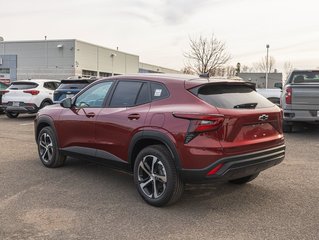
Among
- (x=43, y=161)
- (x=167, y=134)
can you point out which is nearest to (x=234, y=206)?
(x=167, y=134)

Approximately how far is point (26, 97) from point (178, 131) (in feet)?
38.0

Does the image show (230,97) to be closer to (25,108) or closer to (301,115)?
(301,115)

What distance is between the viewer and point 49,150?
23.1 feet

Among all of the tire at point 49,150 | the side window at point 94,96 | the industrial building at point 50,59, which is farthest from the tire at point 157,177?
the industrial building at point 50,59

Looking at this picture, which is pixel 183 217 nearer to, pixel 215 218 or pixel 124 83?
pixel 215 218

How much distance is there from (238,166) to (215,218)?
0.65 m

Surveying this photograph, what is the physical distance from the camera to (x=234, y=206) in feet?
16.4

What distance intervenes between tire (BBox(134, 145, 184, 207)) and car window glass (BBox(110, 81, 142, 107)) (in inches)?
31.8

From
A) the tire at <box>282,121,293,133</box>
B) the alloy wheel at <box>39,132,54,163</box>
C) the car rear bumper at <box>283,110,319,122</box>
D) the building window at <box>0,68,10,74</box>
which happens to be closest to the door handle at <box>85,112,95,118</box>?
the alloy wheel at <box>39,132,54,163</box>

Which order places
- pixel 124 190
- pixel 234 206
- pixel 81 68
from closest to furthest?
pixel 234 206 < pixel 124 190 < pixel 81 68

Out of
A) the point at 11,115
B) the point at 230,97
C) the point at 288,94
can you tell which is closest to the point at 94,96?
the point at 230,97

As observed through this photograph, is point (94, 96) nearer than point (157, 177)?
No

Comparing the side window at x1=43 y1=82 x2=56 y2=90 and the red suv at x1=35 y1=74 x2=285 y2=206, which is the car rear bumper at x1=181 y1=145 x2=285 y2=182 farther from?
the side window at x1=43 y1=82 x2=56 y2=90

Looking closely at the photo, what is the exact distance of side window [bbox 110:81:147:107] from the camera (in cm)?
550
